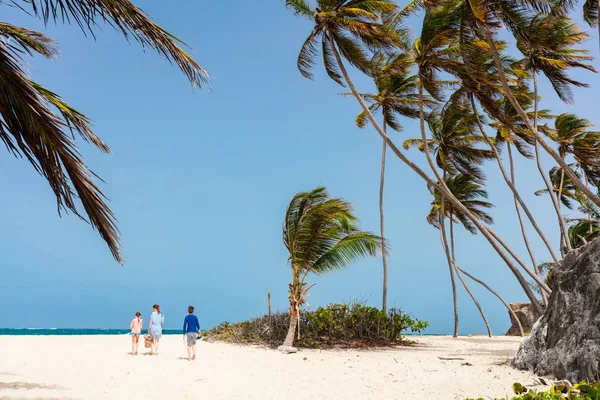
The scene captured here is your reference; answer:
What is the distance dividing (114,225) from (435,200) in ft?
74.2

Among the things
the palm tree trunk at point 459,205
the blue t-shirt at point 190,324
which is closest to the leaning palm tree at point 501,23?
the palm tree trunk at point 459,205

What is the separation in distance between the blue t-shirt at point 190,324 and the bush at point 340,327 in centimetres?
416

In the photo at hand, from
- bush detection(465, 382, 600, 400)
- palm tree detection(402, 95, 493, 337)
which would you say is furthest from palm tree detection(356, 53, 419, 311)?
bush detection(465, 382, 600, 400)

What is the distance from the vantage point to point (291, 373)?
32.5 feet

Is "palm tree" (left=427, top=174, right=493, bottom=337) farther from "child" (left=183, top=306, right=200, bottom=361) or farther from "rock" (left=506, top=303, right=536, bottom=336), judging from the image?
"child" (left=183, top=306, right=200, bottom=361)

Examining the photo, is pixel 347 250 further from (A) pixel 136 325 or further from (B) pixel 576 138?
(B) pixel 576 138

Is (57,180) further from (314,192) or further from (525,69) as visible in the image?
(525,69)

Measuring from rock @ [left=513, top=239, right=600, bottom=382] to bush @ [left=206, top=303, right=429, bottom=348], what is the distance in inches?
262

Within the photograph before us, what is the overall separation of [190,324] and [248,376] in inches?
125

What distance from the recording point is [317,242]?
14430 mm

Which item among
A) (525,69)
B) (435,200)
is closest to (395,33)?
(525,69)

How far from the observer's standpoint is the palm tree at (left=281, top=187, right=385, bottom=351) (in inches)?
566

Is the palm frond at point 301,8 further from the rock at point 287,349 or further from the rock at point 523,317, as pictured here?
the rock at point 523,317

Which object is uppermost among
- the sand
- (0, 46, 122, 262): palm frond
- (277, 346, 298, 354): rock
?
(0, 46, 122, 262): palm frond
